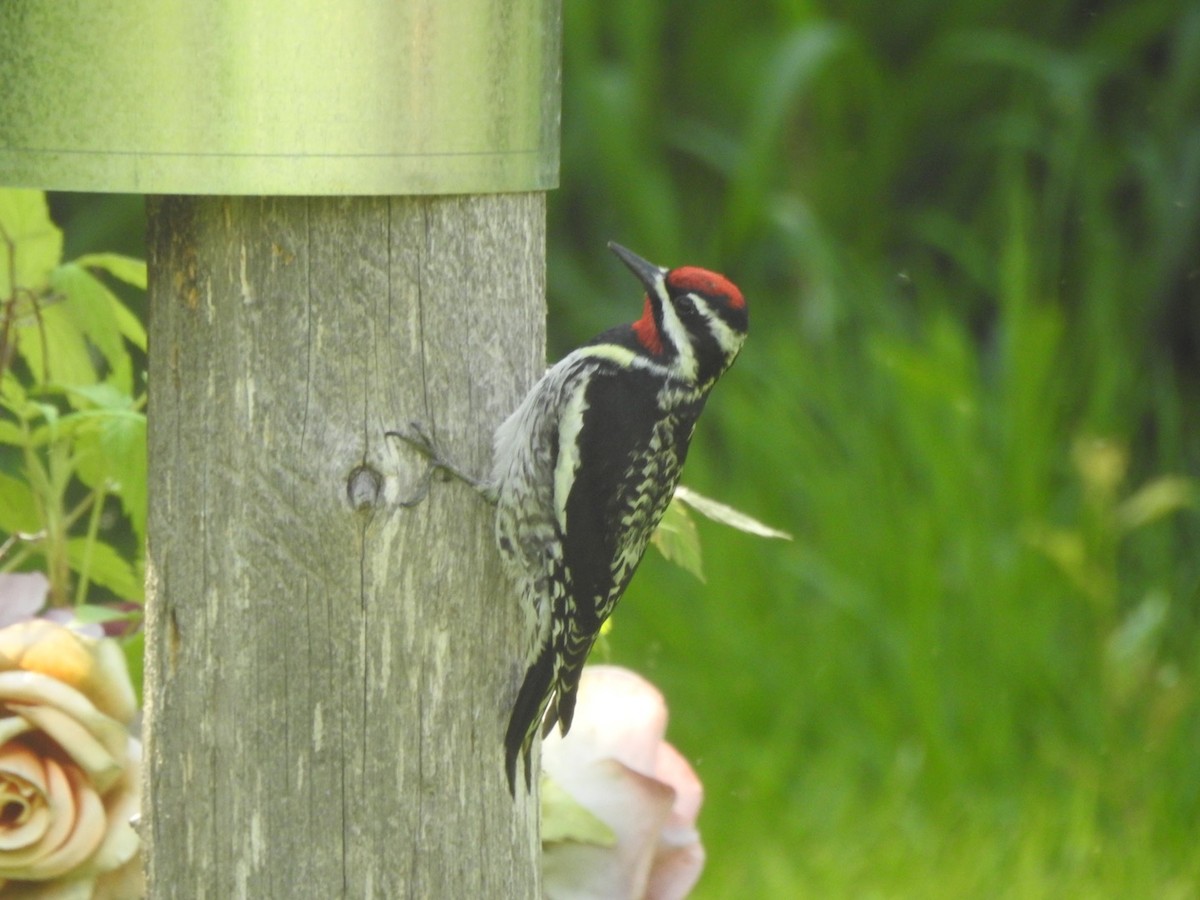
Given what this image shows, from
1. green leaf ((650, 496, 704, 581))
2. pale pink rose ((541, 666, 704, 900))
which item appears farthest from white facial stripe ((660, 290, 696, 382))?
pale pink rose ((541, 666, 704, 900))

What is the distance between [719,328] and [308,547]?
71 centimetres

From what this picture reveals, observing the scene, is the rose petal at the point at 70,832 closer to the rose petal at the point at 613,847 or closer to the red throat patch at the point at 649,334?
the rose petal at the point at 613,847

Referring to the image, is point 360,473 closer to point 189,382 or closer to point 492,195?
point 189,382

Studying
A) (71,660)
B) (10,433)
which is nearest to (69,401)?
(10,433)

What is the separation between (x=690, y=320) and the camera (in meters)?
2.25

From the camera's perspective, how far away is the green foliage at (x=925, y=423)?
3641 mm

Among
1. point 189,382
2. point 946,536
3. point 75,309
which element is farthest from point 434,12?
→ point 946,536

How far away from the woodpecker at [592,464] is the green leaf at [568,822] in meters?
0.09

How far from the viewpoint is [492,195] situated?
Answer: 178cm

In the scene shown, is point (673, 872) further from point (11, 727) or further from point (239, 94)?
point (239, 94)

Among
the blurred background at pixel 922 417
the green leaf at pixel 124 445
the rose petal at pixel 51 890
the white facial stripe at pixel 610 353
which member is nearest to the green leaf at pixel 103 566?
the green leaf at pixel 124 445

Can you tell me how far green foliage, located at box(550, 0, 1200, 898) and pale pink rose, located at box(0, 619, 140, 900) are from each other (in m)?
1.82

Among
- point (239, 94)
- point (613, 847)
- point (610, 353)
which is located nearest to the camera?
point (239, 94)

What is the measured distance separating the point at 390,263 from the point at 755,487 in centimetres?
276
